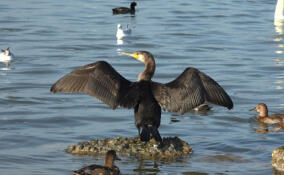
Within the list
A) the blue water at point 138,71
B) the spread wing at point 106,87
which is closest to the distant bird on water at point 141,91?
the spread wing at point 106,87

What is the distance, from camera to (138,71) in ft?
54.6

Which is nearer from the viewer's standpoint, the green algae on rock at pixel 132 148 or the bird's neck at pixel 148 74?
the green algae on rock at pixel 132 148

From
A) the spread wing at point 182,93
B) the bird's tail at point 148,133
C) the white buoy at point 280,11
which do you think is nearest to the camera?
the bird's tail at point 148,133

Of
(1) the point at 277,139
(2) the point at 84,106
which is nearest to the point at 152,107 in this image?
(1) the point at 277,139

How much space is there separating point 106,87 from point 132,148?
38.7 inches

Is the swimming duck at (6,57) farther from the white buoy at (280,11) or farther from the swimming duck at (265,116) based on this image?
the white buoy at (280,11)

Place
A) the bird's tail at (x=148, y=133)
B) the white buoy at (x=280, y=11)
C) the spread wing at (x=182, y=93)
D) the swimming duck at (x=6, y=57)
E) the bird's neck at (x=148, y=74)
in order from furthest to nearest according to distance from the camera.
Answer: the white buoy at (x=280, y=11), the swimming duck at (x=6, y=57), the bird's neck at (x=148, y=74), the spread wing at (x=182, y=93), the bird's tail at (x=148, y=133)

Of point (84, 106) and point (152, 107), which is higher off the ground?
point (152, 107)

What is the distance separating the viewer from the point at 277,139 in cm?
1141

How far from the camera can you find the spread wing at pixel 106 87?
371 inches

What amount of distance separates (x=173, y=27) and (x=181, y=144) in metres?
14.4

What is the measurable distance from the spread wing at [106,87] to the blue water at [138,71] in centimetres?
86

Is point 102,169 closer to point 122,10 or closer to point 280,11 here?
point 280,11

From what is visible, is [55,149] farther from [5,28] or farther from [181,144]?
[5,28]
